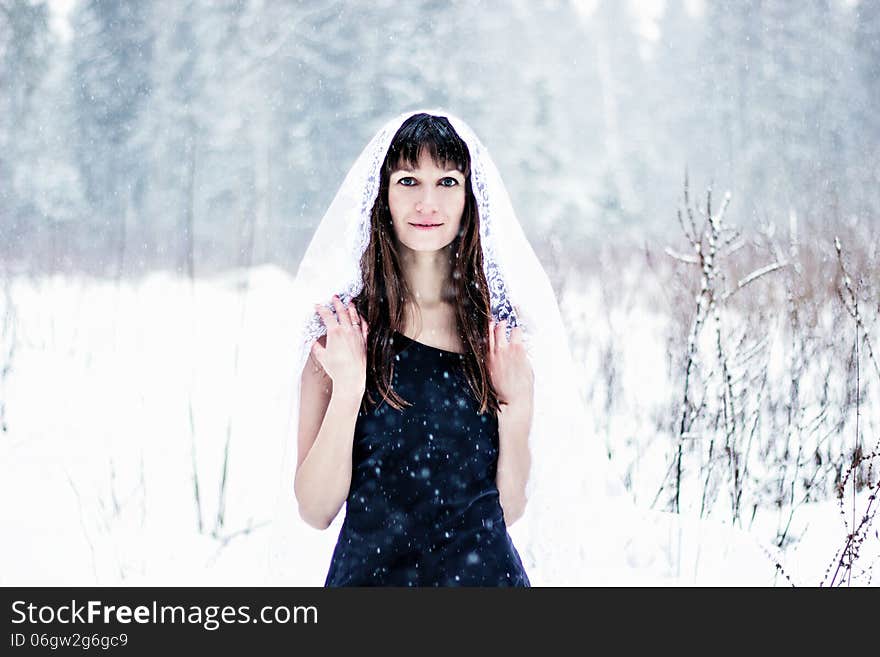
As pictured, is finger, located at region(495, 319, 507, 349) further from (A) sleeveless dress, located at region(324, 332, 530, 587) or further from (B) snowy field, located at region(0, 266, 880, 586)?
(B) snowy field, located at region(0, 266, 880, 586)

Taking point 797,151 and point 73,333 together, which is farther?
point 797,151

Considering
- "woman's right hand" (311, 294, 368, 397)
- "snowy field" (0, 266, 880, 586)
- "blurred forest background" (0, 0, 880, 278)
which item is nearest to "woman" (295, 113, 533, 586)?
"woman's right hand" (311, 294, 368, 397)

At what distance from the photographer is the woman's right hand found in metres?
1.19

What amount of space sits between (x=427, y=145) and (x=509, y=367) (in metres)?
0.40

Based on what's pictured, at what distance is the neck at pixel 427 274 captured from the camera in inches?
53.6

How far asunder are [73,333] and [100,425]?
2.80 feet

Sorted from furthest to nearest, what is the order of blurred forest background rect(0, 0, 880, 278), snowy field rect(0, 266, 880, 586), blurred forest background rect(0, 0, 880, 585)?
blurred forest background rect(0, 0, 880, 278) < blurred forest background rect(0, 0, 880, 585) < snowy field rect(0, 266, 880, 586)

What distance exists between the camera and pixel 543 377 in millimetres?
1477

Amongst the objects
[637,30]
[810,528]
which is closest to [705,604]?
[810,528]

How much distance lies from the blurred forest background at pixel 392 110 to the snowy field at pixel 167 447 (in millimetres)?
443

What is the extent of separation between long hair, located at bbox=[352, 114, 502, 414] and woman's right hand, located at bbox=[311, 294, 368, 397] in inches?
1.7

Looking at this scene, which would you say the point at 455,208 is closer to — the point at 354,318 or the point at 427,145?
the point at 427,145

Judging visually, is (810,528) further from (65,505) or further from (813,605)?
(65,505)

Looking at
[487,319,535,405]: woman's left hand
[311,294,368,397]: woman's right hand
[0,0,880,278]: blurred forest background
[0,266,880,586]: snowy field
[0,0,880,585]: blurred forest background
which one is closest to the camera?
[311,294,368,397]: woman's right hand
